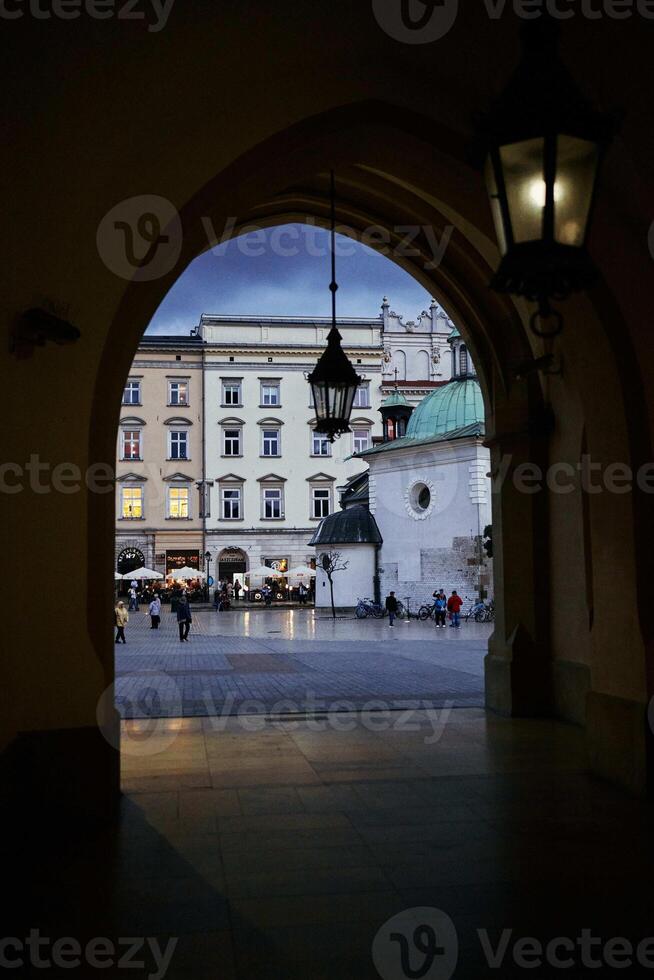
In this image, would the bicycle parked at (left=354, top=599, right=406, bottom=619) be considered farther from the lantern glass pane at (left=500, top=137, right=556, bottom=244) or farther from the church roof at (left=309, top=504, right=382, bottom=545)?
the lantern glass pane at (left=500, top=137, right=556, bottom=244)

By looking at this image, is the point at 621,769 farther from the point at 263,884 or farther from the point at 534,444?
the point at 534,444

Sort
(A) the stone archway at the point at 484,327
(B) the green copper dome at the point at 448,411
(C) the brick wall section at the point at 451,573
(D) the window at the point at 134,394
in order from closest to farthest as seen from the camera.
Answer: (A) the stone archway at the point at 484,327 → (C) the brick wall section at the point at 451,573 → (B) the green copper dome at the point at 448,411 → (D) the window at the point at 134,394

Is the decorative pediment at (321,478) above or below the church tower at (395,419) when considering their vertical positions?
below

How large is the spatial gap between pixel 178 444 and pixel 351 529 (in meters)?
19.0

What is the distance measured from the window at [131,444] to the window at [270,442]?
7.91m

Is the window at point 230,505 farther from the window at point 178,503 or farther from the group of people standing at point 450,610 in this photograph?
the group of people standing at point 450,610

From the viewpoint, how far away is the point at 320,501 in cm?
5944

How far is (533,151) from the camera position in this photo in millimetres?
3738

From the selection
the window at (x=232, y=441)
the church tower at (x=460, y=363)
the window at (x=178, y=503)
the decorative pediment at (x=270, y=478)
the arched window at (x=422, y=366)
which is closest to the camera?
the church tower at (x=460, y=363)

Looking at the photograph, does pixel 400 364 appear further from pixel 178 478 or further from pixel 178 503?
pixel 178 503

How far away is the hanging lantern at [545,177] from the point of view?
3709 mm

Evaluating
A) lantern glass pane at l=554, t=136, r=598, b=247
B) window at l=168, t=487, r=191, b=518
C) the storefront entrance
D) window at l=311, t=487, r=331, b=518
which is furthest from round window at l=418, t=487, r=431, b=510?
lantern glass pane at l=554, t=136, r=598, b=247

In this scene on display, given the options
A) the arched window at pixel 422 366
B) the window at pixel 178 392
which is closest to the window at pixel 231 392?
the window at pixel 178 392

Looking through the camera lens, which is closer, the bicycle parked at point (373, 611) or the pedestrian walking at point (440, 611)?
the pedestrian walking at point (440, 611)
